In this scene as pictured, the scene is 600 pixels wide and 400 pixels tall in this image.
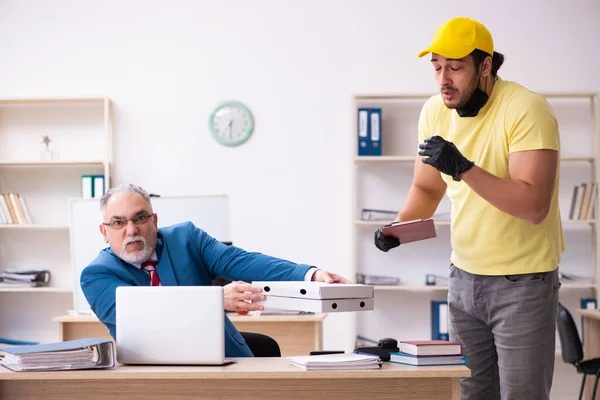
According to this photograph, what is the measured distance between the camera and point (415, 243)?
5277mm

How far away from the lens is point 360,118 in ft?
16.7

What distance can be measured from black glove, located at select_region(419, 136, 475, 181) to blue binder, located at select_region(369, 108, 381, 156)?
9.48 feet

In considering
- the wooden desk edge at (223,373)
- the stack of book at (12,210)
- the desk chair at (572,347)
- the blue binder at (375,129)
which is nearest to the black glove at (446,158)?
the wooden desk edge at (223,373)

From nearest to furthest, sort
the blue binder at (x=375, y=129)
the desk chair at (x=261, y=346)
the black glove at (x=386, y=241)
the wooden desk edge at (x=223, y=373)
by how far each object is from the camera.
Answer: the wooden desk edge at (x=223, y=373), the black glove at (x=386, y=241), the desk chair at (x=261, y=346), the blue binder at (x=375, y=129)

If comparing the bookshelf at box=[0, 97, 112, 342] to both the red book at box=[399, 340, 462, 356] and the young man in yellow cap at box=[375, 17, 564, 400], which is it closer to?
the young man in yellow cap at box=[375, 17, 564, 400]

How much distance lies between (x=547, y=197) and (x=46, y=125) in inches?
162

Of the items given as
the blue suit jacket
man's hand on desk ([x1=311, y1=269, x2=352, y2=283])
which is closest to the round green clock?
the blue suit jacket

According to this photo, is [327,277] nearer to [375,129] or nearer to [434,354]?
[434,354]

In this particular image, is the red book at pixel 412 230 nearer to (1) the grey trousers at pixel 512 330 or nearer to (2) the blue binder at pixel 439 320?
(1) the grey trousers at pixel 512 330

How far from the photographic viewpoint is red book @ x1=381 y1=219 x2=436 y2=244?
2.20 meters

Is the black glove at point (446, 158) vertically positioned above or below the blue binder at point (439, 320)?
above

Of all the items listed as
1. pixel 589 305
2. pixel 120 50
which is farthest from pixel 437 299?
pixel 120 50

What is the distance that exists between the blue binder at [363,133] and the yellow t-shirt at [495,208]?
2771 mm

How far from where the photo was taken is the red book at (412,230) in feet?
7.22
